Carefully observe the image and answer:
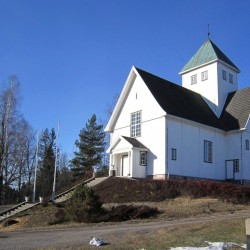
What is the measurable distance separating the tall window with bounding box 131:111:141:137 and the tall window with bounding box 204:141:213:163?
611 centimetres

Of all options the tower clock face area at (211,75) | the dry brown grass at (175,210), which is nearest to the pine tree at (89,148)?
the tower clock face area at (211,75)

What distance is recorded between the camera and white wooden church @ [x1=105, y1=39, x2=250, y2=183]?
31766 millimetres

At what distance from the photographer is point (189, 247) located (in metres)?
10.9

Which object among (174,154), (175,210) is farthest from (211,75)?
(175,210)

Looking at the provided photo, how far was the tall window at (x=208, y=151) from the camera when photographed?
34.8 metres

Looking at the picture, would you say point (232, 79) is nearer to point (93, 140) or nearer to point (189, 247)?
point (93, 140)

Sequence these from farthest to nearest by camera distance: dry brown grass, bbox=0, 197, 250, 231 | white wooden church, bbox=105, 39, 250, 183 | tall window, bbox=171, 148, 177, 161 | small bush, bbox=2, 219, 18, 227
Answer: white wooden church, bbox=105, 39, 250, 183, tall window, bbox=171, 148, 177, 161, small bush, bbox=2, 219, 18, 227, dry brown grass, bbox=0, 197, 250, 231

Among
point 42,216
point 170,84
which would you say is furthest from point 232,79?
point 42,216

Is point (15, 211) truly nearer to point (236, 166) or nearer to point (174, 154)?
point (174, 154)

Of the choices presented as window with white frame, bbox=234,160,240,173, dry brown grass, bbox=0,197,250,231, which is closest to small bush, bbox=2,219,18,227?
dry brown grass, bbox=0,197,250,231

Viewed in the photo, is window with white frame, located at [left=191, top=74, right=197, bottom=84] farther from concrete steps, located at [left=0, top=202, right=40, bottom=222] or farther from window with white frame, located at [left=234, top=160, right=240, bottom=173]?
concrete steps, located at [left=0, top=202, right=40, bottom=222]

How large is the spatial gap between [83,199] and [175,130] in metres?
13.8

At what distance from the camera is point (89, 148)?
62719 millimetres

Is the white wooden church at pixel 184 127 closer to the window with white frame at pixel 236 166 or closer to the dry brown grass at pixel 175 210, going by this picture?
the window with white frame at pixel 236 166
